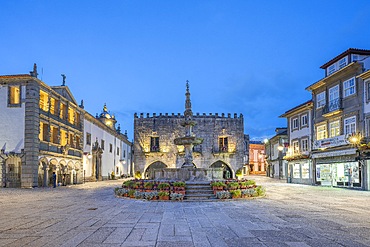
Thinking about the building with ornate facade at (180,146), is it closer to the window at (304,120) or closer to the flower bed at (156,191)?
the window at (304,120)

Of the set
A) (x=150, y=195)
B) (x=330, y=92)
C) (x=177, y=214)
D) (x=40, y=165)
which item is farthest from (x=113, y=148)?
Answer: (x=177, y=214)

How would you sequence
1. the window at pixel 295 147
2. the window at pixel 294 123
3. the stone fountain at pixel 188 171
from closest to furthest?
the stone fountain at pixel 188 171 → the window at pixel 295 147 → the window at pixel 294 123

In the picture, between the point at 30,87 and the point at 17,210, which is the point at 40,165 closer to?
the point at 30,87

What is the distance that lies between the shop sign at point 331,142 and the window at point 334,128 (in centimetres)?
92

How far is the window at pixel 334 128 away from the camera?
3001cm

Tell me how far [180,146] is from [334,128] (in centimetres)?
2367

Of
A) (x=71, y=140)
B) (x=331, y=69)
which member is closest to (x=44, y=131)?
(x=71, y=140)

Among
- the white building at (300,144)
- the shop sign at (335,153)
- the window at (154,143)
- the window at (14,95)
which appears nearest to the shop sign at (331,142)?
the shop sign at (335,153)

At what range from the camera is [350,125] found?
27.8m

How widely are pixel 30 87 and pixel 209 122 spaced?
2886 centimetres

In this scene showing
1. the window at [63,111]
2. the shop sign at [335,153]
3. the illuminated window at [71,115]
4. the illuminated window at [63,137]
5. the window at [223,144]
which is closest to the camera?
the shop sign at [335,153]

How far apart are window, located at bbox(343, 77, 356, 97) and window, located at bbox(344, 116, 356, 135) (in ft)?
6.94

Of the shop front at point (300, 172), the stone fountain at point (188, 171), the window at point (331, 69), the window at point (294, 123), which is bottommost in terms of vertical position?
the shop front at point (300, 172)

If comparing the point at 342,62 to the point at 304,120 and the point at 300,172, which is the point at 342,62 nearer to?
the point at 304,120
